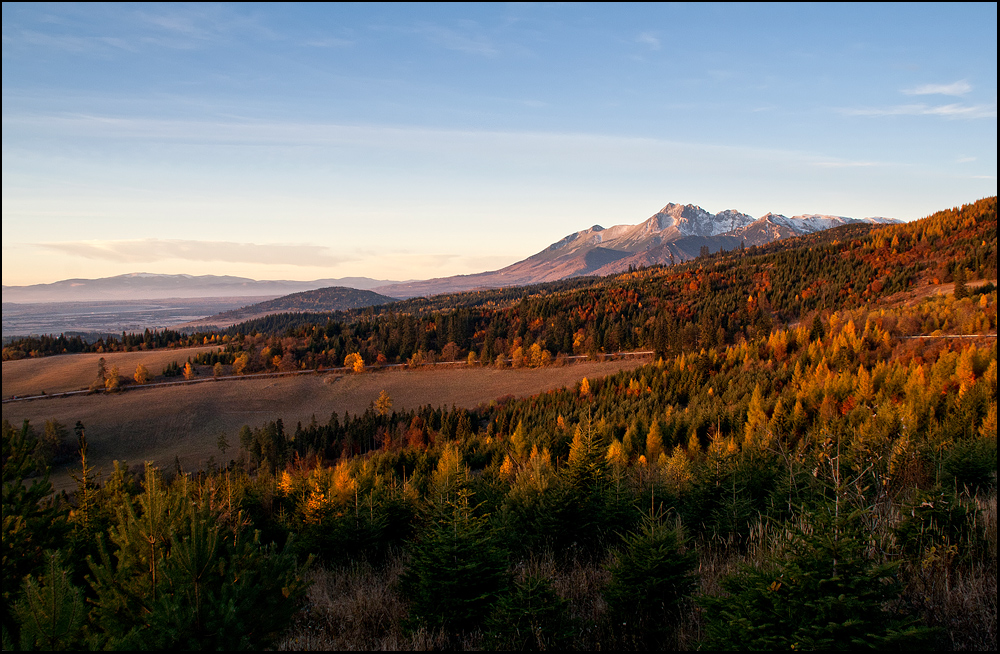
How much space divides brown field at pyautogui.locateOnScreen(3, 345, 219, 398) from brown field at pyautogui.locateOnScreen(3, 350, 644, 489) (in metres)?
0.84

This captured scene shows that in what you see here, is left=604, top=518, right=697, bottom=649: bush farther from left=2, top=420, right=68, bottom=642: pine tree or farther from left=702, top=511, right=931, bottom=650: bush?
left=2, top=420, right=68, bottom=642: pine tree

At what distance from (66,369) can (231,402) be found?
5081cm

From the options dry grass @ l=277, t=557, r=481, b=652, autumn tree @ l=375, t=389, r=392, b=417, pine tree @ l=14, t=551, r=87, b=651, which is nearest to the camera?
pine tree @ l=14, t=551, r=87, b=651

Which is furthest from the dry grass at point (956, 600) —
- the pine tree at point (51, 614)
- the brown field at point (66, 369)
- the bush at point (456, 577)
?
the brown field at point (66, 369)

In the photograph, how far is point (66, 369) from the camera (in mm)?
117062

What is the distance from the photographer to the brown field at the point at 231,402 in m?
83.7

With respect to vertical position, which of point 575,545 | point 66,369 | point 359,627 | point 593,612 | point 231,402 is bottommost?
point 231,402

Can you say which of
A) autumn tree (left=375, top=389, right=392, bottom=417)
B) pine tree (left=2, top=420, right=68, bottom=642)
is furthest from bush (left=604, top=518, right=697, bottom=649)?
autumn tree (left=375, top=389, right=392, bottom=417)

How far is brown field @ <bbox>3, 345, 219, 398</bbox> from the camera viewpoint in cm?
10800

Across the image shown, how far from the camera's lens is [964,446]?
1734 cm

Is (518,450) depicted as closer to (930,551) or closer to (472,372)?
(930,551)

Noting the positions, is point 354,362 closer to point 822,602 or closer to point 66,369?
point 66,369

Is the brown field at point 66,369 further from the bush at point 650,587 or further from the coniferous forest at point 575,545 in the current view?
the bush at point 650,587

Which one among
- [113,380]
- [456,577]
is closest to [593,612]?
[456,577]
